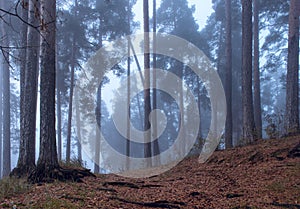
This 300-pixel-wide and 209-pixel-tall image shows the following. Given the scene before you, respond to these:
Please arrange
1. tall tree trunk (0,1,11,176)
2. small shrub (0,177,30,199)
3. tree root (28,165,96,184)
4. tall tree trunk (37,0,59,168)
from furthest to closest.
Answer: tall tree trunk (0,1,11,176) < tall tree trunk (37,0,59,168) < tree root (28,165,96,184) < small shrub (0,177,30,199)

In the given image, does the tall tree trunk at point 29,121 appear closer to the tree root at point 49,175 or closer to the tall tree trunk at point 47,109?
the tall tree trunk at point 47,109

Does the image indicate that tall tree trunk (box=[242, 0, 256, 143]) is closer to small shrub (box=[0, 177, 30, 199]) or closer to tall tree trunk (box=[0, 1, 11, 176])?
small shrub (box=[0, 177, 30, 199])

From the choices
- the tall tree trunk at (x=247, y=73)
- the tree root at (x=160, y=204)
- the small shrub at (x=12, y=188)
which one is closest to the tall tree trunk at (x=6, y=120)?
the small shrub at (x=12, y=188)

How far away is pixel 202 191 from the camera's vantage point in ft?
21.2

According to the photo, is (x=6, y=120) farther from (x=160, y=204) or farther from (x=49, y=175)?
(x=160, y=204)

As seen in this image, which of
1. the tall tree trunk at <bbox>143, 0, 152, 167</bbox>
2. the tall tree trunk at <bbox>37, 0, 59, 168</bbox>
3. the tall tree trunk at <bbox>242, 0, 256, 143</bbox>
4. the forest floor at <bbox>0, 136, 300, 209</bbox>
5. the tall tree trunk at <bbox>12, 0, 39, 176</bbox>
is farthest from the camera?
the tall tree trunk at <bbox>143, 0, 152, 167</bbox>

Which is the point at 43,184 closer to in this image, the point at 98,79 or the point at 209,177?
the point at 209,177

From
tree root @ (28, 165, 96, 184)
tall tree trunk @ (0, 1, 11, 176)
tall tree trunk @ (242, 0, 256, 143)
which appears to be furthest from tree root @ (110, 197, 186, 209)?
tall tree trunk @ (0, 1, 11, 176)

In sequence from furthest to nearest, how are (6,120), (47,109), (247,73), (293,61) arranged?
(6,120) < (247,73) < (293,61) < (47,109)

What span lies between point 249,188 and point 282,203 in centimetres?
118

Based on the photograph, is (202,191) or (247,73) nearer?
(202,191)

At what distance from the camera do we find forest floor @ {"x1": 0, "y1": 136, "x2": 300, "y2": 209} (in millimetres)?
5141

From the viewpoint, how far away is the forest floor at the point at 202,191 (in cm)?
514

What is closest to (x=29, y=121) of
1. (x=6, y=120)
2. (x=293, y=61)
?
(x=293, y=61)
